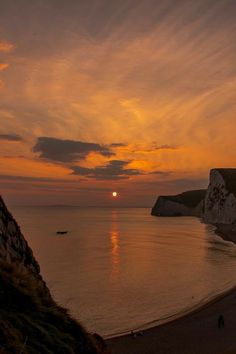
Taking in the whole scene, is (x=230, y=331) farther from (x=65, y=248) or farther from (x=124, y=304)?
(x=65, y=248)

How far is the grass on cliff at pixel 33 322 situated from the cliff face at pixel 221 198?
144 meters

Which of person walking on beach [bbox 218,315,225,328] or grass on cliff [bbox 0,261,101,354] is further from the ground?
grass on cliff [bbox 0,261,101,354]

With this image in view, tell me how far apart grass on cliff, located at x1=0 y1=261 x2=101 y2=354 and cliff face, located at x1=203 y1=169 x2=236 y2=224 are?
473 ft

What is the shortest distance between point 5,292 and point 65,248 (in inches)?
3320

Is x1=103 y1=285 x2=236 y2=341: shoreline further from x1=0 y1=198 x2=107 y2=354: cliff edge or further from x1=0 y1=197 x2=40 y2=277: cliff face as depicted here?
x1=0 y1=198 x2=107 y2=354: cliff edge

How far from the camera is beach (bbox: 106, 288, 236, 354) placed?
2716 cm

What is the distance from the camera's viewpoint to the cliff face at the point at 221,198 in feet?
493

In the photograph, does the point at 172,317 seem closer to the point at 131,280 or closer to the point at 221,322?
the point at 221,322

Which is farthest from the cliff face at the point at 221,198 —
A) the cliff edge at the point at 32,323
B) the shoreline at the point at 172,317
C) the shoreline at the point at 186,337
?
the cliff edge at the point at 32,323

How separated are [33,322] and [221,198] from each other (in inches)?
6236

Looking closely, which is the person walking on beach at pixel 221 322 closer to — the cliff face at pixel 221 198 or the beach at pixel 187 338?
the beach at pixel 187 338

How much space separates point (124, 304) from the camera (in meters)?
39.3

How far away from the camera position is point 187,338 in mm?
29641

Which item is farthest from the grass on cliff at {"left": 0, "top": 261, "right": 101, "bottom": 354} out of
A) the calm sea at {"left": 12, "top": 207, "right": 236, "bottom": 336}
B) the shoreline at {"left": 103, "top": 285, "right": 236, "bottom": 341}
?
the calm sea at {"left": 12, "top": 207, "right": 236, "bottom": 336}
